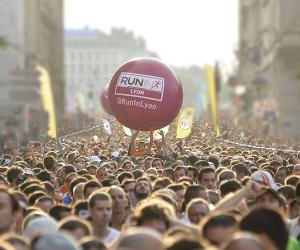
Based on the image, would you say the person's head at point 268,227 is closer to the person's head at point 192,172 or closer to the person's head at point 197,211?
the person's head at point 197,211

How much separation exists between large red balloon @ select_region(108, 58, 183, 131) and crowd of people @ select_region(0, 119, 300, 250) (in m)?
0.65

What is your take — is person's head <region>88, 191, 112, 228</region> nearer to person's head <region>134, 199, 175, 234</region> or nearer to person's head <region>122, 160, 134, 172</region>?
person's head <region>134, 199, 175, 234</region>

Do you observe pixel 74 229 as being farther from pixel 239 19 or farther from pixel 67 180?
pixel 239 19

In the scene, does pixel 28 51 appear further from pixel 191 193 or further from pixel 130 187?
pixel 191 193

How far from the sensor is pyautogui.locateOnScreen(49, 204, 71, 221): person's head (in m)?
10.5

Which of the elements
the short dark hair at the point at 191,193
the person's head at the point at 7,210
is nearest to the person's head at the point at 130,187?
the short dark hair at the point at 191,193

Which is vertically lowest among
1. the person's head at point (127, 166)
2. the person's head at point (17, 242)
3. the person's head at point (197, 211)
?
the person's head at point (127, 166)

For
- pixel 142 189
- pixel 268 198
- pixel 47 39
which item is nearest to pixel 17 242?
pixel 268 198

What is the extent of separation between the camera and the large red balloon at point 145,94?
63.3ft

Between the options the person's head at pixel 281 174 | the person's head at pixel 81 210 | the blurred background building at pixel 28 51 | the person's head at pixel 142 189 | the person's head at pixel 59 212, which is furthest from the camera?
the blurred background building at pixel 28 51

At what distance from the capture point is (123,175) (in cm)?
1491

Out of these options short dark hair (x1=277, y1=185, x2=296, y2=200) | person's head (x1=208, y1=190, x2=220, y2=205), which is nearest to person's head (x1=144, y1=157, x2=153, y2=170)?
short dark hair (x1=277, y1=185, x2=296, y2=200)

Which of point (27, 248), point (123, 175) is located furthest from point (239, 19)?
point (27, 248)

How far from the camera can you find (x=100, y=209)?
10.1 meters
